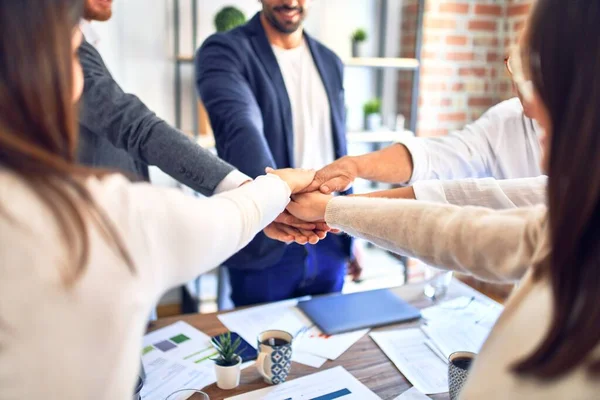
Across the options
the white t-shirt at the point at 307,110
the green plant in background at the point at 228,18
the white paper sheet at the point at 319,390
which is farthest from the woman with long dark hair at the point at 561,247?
the green plant in background at the point at 228,18

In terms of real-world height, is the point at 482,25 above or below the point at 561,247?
above

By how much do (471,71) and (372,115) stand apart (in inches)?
29.3

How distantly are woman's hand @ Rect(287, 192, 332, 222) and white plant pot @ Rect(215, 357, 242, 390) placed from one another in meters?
0.45

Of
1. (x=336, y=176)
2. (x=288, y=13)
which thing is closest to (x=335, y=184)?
(x=336, y=176)

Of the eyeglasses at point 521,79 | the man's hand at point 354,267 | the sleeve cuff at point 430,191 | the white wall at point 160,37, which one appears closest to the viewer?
the eyeglasses at point 521,79

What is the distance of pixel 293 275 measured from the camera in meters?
1.82

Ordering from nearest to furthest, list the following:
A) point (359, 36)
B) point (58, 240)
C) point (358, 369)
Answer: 1. point (58, 240)
2. point (358, 369)
3. point (359, 36)

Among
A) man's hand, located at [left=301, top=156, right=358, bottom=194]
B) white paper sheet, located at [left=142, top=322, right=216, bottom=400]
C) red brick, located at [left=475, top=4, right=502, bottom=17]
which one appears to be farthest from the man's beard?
red brick, located at [left=475, top=4, right=502, bottom=17]

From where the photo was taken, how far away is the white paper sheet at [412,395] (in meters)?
1.07

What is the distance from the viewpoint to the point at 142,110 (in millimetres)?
1292

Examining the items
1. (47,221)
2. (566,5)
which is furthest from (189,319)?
(566,5)

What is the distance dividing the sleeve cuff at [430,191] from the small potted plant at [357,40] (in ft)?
6.26

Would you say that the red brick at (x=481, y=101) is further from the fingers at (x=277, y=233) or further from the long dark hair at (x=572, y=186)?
the long dark hair at (x=572, y=186)

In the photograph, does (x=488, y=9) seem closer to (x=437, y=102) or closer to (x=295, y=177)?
(x=437, y=102)
